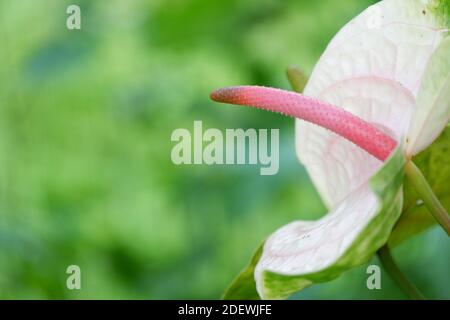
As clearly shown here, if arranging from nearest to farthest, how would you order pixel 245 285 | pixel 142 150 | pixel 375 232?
pixel 375 232 < pixel 245 285 < pixel 142 150

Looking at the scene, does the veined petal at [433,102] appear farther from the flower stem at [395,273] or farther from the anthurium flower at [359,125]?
the flower stem at [395,273]

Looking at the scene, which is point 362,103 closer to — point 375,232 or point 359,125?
point 359,125

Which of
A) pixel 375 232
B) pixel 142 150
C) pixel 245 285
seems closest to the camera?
pixel 375 232

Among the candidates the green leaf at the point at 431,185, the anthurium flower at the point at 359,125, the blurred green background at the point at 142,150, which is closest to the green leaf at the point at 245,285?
the anthurium flower at the point at 359,125

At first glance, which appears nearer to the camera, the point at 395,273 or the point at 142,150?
the point at 395,273

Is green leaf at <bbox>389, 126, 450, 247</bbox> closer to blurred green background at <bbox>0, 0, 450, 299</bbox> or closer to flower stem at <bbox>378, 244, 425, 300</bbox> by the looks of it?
flower stem at <bbox>378, 244, 425, 300</bbox>

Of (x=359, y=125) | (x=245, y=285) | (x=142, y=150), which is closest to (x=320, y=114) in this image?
(x=359, y=125)

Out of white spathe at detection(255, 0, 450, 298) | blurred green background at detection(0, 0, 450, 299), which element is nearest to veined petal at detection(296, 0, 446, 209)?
white spathe at detection(255, 0, 450, 298)
